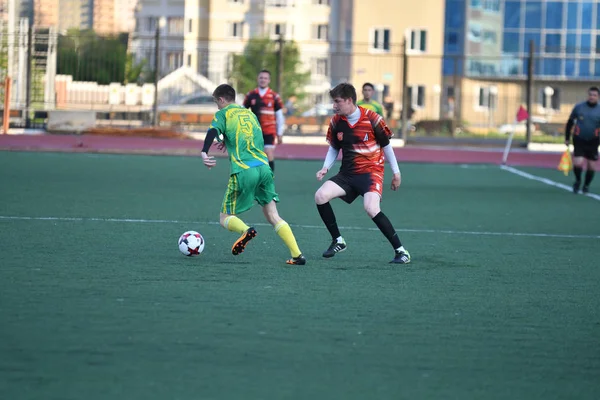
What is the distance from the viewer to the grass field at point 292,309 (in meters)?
6.41

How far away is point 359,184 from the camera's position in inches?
445

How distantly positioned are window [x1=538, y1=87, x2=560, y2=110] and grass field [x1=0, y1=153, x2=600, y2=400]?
64758 millimetres

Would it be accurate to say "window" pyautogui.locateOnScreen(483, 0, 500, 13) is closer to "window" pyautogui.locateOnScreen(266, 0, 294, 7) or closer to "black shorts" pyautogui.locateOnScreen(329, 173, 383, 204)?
"window" pyautogui.locateOnScreen(266, 0, 294, 7)

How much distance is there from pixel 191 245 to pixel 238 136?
40.6 inches

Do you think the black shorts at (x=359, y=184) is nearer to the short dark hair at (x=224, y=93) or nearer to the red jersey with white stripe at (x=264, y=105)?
the short dark hair at (x=224, y=93)

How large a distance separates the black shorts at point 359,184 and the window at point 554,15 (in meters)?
71.0

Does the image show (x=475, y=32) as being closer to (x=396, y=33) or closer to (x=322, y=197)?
(x=396, y=33)

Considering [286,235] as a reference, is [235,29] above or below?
above

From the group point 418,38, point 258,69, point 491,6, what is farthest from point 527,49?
point 258,69

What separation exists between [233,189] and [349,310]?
2751 mm

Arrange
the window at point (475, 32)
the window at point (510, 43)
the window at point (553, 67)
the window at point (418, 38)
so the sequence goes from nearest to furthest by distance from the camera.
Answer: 1. the window at point (553, 67)
2. the window at point (510, 43)
3. the window at point (475, 32)
4. the window at point (418, 38)

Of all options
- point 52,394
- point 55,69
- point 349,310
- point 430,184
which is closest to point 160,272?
point 349,310

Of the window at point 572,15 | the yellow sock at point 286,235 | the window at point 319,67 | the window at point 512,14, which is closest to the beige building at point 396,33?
the window at point 319,67

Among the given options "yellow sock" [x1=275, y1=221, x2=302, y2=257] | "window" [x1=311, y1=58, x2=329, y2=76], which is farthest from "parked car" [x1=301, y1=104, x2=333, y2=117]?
"yellow sock" [x1=275, y1=221, x2=302, y2=257]
